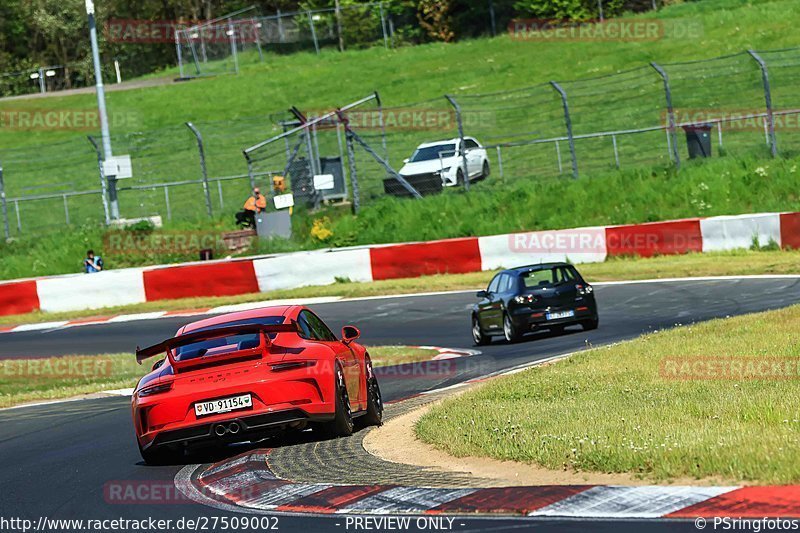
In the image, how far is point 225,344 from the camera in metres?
10.7

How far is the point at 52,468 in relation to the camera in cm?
1045

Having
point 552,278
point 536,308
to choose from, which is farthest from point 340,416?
point 552,278

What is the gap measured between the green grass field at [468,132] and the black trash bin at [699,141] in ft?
1.63

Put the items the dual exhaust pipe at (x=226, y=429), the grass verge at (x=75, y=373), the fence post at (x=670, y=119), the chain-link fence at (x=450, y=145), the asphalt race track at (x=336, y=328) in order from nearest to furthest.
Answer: the asphalt race track at (x=336, y=328) < the dual exhaust pipe at (x=226, y=429) < the grass verge at (x=75, y=373) < the fence post at (x=670, y=119) < the chain-link fence at (x=450, y=145)

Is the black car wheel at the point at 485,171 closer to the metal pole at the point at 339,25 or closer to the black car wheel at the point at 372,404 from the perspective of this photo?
the black car wheel at the point at 372,404

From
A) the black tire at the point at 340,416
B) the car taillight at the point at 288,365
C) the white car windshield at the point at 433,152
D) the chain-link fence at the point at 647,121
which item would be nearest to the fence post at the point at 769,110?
the chain-link fence at the point at 647,121

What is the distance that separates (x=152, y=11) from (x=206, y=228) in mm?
50835

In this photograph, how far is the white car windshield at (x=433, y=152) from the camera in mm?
35406

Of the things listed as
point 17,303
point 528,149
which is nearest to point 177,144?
point 528,149

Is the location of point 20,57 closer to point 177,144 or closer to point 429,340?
point 177,144

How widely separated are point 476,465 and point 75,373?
42.9 feet

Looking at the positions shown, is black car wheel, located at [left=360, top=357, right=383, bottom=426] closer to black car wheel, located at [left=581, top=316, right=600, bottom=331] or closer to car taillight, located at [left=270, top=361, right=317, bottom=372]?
car taillight, located at [left=270, top=361, right=317, bottom=372]

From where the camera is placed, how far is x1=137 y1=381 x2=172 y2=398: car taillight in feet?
33.6

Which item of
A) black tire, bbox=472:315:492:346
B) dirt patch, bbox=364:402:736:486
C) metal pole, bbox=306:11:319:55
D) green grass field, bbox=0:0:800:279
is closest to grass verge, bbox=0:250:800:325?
green grass field, bbox=0:0:800:279
